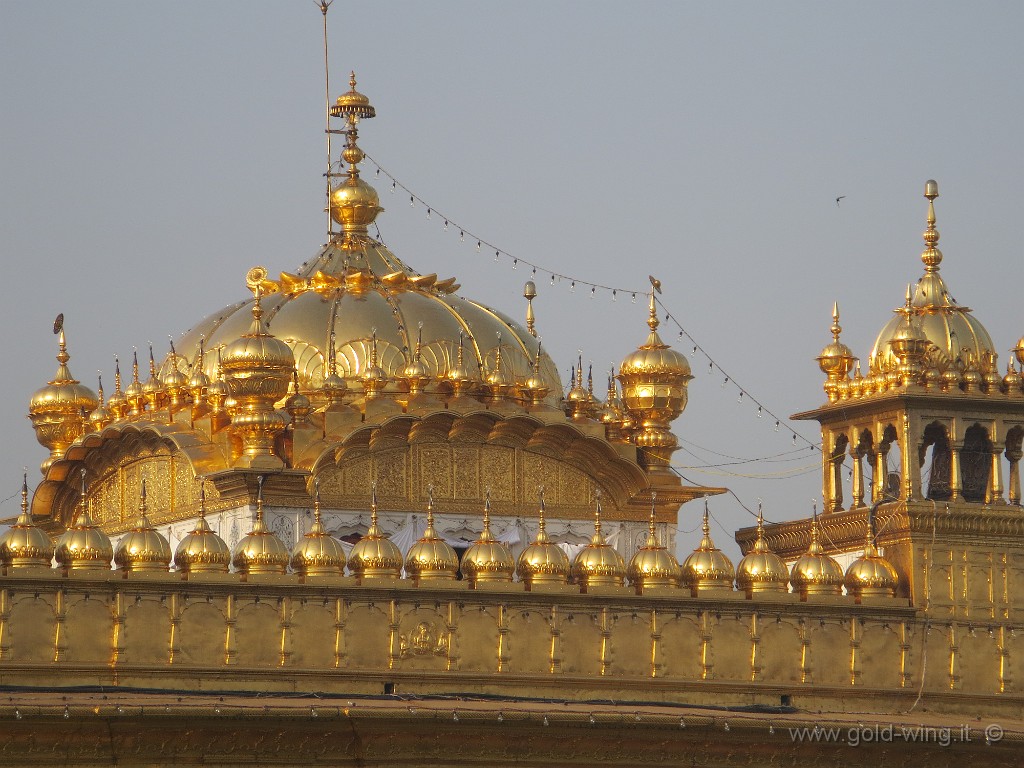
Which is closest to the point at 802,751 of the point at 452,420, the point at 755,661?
the point at 755,661

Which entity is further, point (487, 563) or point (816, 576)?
point (816, 576)

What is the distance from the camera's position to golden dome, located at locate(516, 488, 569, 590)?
32.0 m

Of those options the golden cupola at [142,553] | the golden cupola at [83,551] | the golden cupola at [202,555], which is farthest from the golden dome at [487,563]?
the golden cupola at [83,551]

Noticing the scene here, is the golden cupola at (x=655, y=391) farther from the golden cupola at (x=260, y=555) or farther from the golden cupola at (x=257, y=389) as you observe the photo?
the golden cupola at (x=260, y=555)

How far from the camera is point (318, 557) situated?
31172mm

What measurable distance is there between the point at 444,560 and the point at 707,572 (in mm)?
3503

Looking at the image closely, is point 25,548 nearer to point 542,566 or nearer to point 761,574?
point 542,566

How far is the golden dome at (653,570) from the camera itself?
32656 mm

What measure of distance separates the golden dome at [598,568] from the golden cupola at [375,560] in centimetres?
236

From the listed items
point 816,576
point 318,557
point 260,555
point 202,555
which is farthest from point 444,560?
point 816,576

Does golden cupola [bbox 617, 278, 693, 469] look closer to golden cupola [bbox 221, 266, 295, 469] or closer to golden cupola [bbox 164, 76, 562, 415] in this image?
golden cupola [bbox 164, 76, 562, 415]

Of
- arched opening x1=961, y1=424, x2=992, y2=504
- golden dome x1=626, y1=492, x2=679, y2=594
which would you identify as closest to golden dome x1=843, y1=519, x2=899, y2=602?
golden dome x1=626, y1=492, x2=679, y2=594

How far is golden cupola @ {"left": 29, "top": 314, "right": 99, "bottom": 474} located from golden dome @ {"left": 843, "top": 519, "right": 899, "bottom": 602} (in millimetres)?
11844

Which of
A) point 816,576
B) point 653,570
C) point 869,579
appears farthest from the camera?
point 869,579
